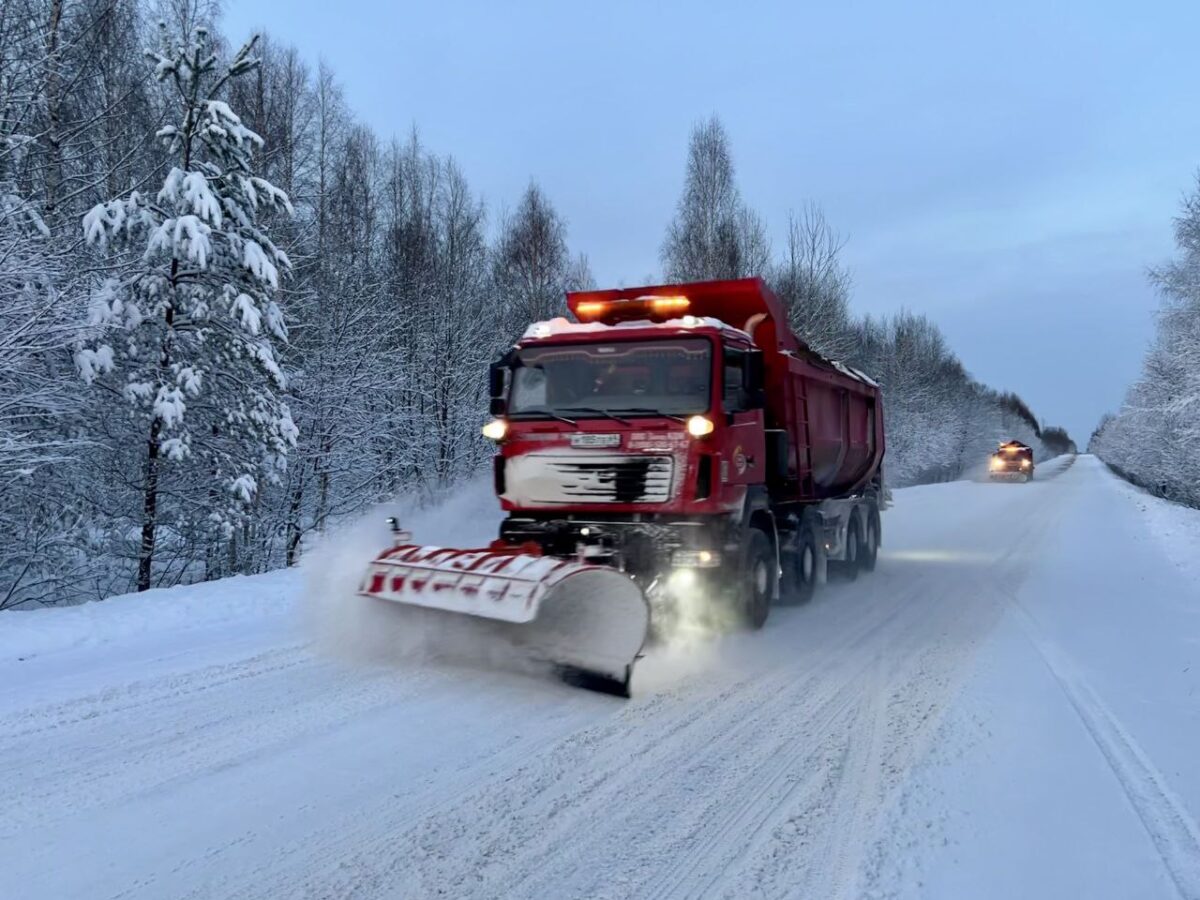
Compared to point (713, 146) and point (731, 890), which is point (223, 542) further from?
point (713, 146)

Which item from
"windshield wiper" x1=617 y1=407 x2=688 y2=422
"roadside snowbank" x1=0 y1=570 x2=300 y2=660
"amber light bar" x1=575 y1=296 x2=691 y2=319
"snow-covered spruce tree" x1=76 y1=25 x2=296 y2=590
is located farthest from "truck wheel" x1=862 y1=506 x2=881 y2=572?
"snow-covered spruce tree" x1=76 y1=25 x2=296 y2=590

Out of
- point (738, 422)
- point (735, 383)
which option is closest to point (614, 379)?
point (735, 383)

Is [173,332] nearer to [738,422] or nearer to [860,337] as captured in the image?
[738,422]

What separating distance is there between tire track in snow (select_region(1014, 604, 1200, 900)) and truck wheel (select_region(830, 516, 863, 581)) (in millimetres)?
5184

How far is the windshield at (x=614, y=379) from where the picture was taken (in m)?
6.94

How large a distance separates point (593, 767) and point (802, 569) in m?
5.50

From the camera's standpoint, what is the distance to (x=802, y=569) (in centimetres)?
921

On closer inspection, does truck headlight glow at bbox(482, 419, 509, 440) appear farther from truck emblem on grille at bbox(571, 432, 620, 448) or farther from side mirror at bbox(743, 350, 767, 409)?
side mirror at bbox(743, 350, 767, 409)


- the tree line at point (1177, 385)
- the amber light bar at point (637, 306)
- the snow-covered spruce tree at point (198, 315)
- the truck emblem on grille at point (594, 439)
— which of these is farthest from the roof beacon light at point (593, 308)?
the tree line at point (1177, 385)

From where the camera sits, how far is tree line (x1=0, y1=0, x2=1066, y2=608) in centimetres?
966

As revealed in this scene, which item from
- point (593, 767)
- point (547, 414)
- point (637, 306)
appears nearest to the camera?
point (593, 767)

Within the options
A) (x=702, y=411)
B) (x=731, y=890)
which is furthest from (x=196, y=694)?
(x=702, y=411)

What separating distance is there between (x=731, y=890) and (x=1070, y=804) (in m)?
1.89

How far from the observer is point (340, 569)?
6.60 m
